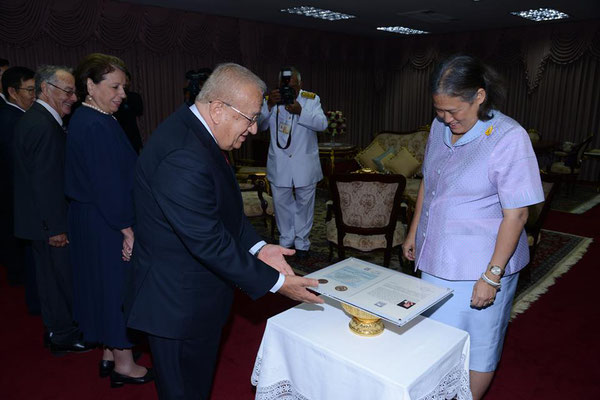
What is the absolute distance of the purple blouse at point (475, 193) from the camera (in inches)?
60.7

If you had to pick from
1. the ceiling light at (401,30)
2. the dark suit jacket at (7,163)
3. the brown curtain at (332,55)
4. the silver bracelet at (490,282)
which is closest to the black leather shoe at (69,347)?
the dark suit jacket at (7,163)

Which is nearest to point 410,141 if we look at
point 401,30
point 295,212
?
point 295,212

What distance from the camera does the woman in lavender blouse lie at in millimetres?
1554

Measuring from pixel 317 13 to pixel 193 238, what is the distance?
741 cm

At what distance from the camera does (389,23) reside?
870cm

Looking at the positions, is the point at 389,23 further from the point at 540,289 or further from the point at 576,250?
the point at 540,289

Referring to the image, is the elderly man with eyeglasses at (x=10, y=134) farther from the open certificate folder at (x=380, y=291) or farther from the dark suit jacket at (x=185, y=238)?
the open certificate folder at (x=380, y=291)

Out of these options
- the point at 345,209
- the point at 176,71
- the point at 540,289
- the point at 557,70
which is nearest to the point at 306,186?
the point at 345,209

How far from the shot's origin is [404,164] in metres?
6.03

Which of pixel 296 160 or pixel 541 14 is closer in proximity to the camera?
pixel 296 160

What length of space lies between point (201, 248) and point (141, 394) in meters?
1.49

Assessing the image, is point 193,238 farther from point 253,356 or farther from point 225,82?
point 253,356

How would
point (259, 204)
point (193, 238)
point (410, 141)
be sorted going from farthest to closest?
point (410, 141)
point (259, 204)
point (193, 238)

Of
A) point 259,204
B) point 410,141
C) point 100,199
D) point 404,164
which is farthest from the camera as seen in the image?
point 410,141
